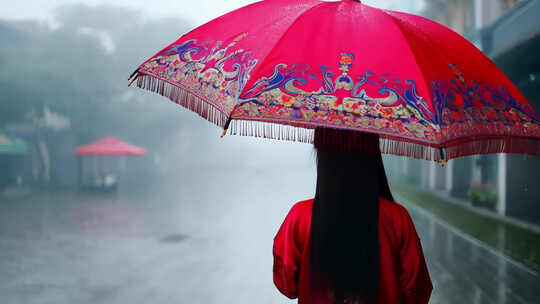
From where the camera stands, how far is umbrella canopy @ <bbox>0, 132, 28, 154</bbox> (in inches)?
723

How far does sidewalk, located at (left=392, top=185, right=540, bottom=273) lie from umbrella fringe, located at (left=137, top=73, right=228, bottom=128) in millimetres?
6581

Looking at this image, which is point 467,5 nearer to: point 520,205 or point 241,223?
point 520,205

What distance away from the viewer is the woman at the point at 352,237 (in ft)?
5.40

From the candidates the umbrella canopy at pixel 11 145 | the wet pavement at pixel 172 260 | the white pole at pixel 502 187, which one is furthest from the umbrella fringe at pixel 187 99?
the umbrella canopy at pixel 11 145

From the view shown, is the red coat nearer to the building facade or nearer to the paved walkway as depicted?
the paved walkway

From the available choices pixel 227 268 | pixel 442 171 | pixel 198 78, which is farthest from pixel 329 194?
pixel 442 171

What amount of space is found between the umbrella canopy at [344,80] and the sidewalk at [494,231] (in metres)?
5.79

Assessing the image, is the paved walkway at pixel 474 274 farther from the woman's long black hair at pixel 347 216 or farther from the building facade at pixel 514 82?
the woman's long black hair at pixel 347 216

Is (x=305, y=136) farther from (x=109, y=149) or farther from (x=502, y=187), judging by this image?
(x=109, y=149)

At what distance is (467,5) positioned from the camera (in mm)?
17500

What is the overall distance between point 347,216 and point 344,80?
1.79 ft

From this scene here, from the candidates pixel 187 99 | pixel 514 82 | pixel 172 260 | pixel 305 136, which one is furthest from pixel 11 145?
pixel 305 136

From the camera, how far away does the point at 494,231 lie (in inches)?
366

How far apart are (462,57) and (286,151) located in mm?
66675
